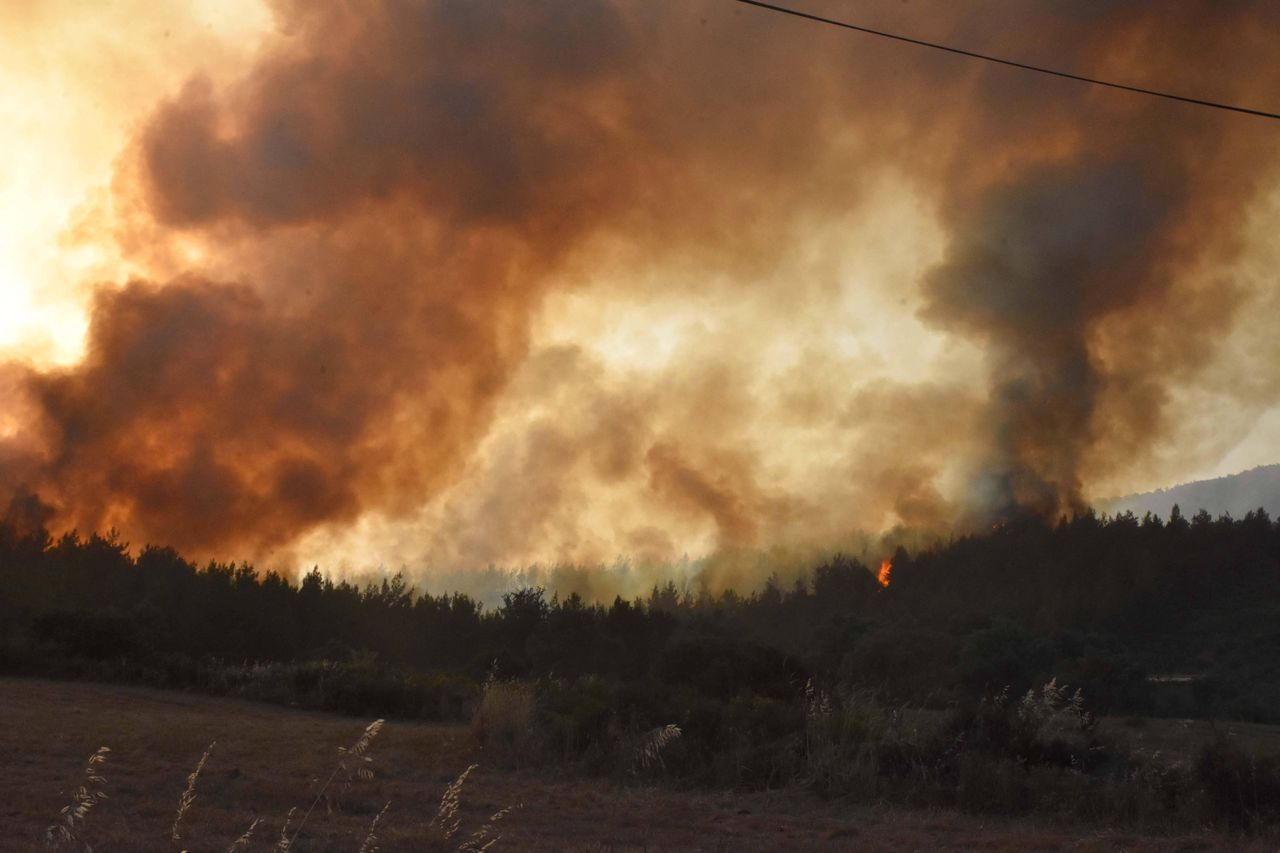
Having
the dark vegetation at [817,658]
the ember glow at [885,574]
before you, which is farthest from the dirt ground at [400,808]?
the ember glow at [885,574]

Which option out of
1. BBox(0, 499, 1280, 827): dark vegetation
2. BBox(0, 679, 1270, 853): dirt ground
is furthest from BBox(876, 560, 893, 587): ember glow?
BBox(0, 679, 1270, 853): dirt ground

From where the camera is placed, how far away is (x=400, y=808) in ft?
28.7

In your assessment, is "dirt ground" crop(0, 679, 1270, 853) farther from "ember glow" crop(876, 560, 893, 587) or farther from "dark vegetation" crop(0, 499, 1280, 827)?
"ember glow" crop(876, 560, 893, 587)

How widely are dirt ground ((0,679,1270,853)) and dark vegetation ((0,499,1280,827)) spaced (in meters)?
1.00

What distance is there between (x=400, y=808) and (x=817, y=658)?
32.8m

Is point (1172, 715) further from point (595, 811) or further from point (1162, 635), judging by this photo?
point (595, 811)

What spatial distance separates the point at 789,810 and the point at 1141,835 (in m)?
3.17

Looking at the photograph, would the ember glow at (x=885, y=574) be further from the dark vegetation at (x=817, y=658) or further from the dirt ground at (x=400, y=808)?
the dirt ground at (x=400, y=808)

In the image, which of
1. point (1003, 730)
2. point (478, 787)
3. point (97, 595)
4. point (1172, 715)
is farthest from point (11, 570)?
point (1172, 715)

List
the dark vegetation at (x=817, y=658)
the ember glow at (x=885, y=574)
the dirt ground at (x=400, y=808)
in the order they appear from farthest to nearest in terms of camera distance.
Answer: the ember glow at (x=885, y=574) < the dark vegetation at (x=817, y=658) < the dirt ground at (x=400, y=808)

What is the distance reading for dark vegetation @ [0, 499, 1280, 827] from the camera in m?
11.0

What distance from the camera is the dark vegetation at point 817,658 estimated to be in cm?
1105

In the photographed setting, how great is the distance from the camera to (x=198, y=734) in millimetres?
12617

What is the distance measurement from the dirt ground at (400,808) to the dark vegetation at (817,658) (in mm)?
1000
